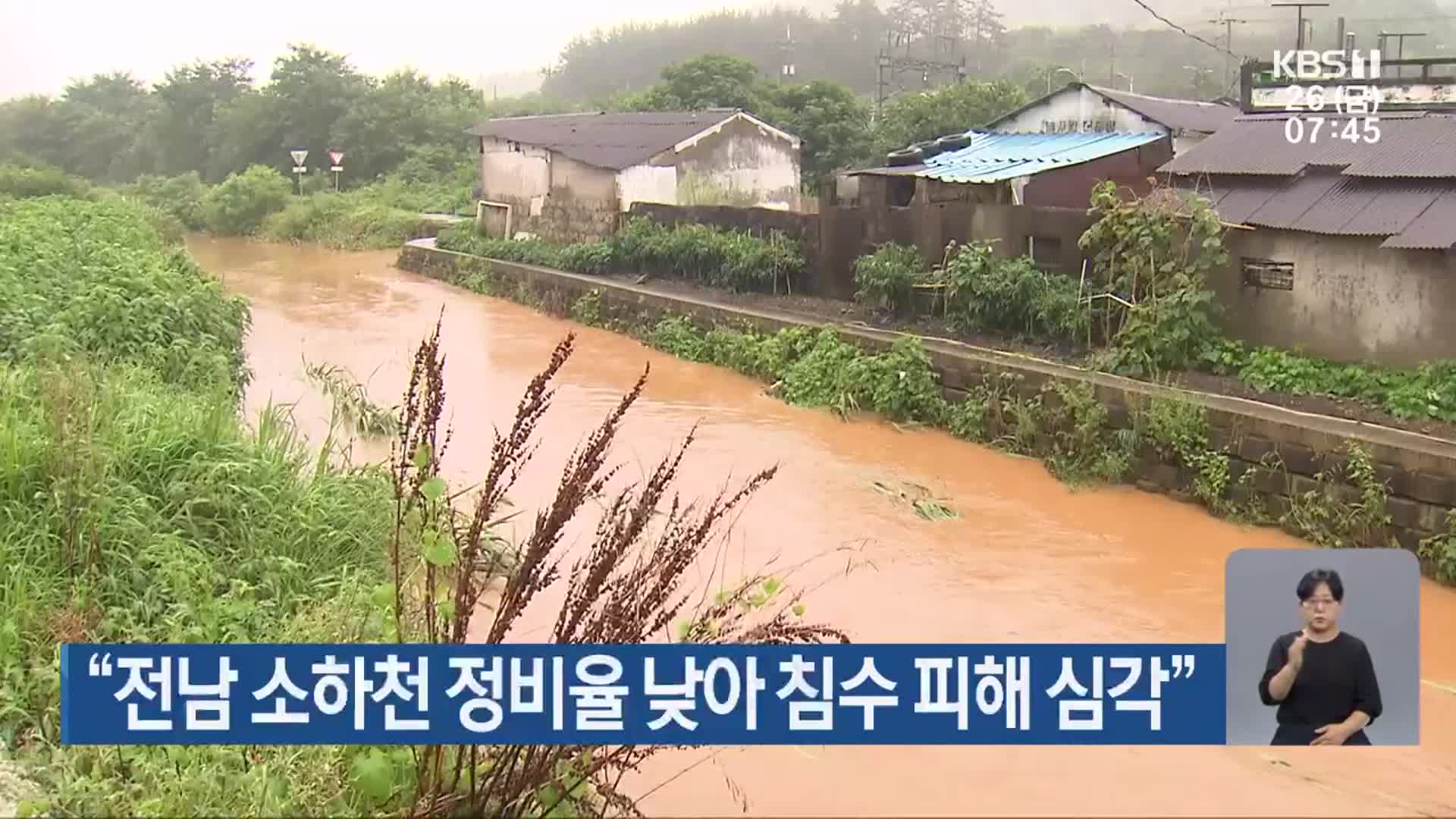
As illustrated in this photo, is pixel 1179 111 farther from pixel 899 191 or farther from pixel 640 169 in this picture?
pixel 640 169

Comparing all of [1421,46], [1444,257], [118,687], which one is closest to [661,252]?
[1444,257]

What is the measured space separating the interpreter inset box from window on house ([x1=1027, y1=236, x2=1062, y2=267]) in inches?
347

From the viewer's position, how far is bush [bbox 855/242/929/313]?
13.2 metres

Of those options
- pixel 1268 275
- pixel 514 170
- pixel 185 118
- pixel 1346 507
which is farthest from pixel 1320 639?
pixel 185 118

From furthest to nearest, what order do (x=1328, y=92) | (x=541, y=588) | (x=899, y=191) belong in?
(x=899, y=191)
(x=1328, y=92)
(x=541, y=588)

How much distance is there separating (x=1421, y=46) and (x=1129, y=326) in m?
24.4

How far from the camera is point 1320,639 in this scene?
3.08 meters

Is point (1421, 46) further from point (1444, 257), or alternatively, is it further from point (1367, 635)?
point (1367, 635)

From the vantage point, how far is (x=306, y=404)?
1225 centimetres

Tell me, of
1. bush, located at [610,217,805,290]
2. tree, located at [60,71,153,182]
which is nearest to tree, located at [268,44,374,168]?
tree, located at [60,71,153,182]

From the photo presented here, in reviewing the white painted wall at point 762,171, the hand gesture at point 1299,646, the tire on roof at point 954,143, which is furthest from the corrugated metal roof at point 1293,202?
the white painted wall at point 762,171

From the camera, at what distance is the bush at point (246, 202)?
110 feet

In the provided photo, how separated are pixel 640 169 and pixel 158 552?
52.2 feet
